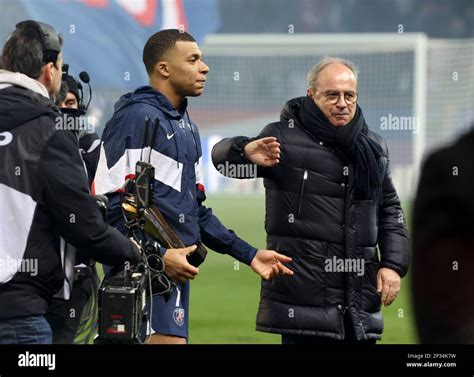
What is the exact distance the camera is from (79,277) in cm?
366

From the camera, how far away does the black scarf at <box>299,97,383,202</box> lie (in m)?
3.31

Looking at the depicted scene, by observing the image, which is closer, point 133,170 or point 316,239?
point 133,170

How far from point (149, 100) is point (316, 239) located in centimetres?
71

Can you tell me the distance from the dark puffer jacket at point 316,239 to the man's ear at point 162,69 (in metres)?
0.30

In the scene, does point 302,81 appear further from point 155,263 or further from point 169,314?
point 155,263

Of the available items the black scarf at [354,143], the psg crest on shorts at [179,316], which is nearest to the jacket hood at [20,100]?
the psg crest on shorts at [179,316]

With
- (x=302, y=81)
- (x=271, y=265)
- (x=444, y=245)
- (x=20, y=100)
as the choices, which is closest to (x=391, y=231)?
(x=271, y=265)

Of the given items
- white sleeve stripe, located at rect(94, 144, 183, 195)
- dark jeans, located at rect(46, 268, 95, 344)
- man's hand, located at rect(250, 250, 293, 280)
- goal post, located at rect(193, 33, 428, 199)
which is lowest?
dark jeans, located at rect(46, 268, 95, 344)

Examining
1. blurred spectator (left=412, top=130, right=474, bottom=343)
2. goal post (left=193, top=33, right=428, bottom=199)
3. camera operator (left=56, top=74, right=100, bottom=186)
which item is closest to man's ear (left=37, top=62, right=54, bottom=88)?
camera operator (left=56, top=74, right=100, bottom=186)

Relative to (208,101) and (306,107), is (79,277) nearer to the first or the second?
(306,107)

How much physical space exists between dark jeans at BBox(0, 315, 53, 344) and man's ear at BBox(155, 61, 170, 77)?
1.15 meters

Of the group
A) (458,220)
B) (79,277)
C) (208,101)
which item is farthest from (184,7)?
(458,220)

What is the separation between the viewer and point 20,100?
2473mm

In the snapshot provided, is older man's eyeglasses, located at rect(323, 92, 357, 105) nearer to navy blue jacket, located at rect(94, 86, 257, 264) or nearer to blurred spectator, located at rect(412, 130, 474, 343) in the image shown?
navy blue jacket, located at rect(94, 86, 257, 264)
